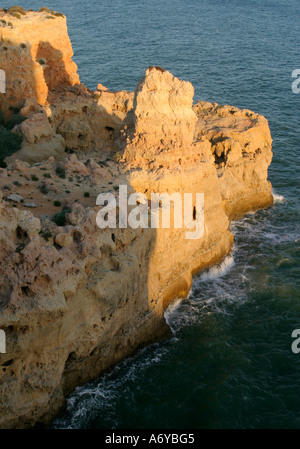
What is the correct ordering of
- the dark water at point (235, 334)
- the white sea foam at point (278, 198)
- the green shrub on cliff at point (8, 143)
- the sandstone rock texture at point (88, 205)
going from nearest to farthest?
the sandstone rock texture at point (88, 205), the dark water at point (235, 334), the green shrub on cliff at point (8, 143), the white sea foam at point (278, 198)

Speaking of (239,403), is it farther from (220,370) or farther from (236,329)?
(236,329)

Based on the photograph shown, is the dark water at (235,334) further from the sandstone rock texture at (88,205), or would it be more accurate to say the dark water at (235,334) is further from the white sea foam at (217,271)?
the sandstone rock texture at (88,205)

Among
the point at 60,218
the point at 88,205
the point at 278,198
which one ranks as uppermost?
the point at 278,198

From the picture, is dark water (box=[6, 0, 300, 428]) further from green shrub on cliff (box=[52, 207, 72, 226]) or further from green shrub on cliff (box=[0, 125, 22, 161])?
green shrub on cliff (box=[0, 125, 22, 161])

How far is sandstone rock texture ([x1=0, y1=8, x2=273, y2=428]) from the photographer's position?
25609 mm

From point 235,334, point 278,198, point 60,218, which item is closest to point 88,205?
point 60,218

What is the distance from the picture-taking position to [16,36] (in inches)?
1686

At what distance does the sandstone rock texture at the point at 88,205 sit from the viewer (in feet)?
84.0

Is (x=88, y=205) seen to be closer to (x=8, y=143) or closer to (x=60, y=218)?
(x=60, y=218)

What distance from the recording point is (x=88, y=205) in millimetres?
31516

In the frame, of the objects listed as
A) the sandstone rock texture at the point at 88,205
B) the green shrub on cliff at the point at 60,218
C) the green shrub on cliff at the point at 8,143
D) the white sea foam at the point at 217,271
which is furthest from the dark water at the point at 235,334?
the green shrub on cliff at the point at 8,143

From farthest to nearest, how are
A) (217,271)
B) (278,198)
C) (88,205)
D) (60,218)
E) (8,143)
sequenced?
(278,198) → (217,271) → (8,143) → (88,205) → (60,218)
